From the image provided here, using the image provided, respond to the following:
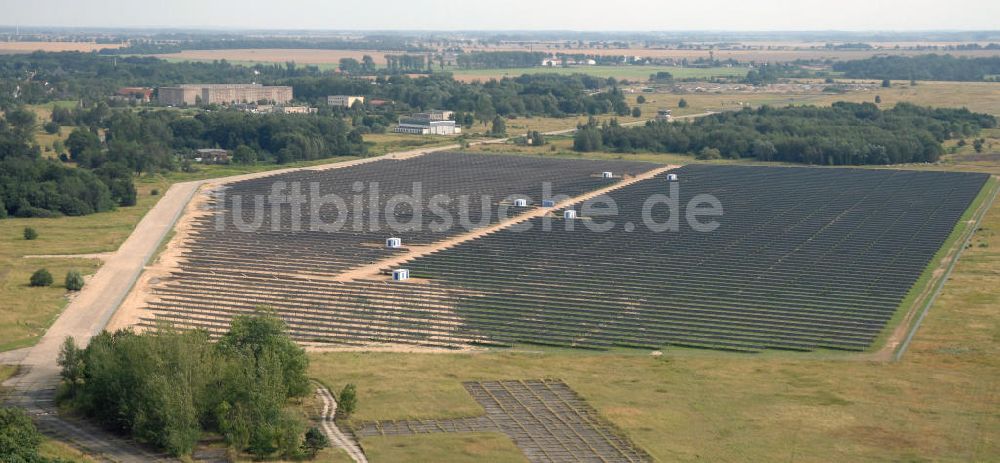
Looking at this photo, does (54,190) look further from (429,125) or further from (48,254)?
(429,125)

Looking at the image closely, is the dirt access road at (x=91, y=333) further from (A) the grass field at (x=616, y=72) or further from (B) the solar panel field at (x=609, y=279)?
(A) the grass field at (x=616, y=72)

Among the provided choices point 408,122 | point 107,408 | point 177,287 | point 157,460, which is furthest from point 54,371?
point 408,122

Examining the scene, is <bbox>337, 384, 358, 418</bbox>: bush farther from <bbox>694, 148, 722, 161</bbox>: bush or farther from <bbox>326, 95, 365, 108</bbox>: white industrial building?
<bbox>326, 95, 365, 108</bbox>: white industrial building

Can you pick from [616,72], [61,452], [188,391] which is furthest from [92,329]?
[616,72]

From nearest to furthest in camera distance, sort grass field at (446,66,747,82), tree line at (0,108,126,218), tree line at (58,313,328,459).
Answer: tree line at (58,313,328,459) < tree line at (0,108,126,218) < grass field at (446,66,747,82)

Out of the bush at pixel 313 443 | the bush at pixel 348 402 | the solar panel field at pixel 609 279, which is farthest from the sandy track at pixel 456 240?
the bush at pixel 313 443

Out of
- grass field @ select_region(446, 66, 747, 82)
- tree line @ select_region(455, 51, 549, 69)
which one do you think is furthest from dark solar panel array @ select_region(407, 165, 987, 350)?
tree line @ select_region(455, 51, 549, 69)
